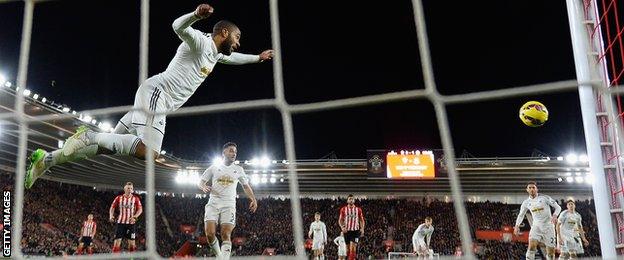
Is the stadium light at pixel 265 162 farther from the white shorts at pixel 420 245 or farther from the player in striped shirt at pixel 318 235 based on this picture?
the white shorts at pixel 420 245

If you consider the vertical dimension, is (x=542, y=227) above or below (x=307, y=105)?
below

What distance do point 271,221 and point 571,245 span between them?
23757 millimetres

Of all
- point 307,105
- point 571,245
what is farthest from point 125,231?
point 571,245

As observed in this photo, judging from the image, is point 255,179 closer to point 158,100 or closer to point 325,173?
point 325,173

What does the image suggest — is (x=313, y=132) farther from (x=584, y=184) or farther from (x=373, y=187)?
(x=584, y=184)

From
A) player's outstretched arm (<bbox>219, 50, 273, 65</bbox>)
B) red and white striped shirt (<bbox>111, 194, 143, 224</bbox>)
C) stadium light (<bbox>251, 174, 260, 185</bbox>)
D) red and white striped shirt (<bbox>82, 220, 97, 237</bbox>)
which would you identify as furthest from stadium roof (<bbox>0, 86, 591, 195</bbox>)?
player's outstretched arm (<bbox>219, 50, 273, 65</bbox>)

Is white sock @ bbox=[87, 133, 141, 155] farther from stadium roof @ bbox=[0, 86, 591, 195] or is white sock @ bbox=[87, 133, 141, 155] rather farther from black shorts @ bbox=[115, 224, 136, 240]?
stadium roof @ bbox=[0, 86, 591, 195]

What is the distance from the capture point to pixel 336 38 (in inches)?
713

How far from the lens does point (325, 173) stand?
28172 millimetres

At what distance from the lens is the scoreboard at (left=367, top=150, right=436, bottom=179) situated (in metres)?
21.2

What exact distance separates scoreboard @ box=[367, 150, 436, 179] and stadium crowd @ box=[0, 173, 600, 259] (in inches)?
221

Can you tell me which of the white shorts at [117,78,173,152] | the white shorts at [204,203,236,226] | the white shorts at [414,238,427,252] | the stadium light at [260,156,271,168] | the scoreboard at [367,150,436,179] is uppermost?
the stadium light at [260,156,271,168]

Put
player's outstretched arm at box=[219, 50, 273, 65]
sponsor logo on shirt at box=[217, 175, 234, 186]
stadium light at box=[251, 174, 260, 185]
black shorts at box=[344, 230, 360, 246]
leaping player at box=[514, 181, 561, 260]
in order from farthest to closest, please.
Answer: stadium light at box=[251, 174, 260, 185] → black shorts at box=[344, 230, 360, 246] → leaping player at box=[514, 181, 561, 260] → sponsor logo on shirt at box=[217, 175, 234, 186] → player's outstretched arm at box=[219, 50, 273, 65]

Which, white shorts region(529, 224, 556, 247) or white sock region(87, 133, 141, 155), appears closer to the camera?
white sock region(87, 133, 141, 155)
